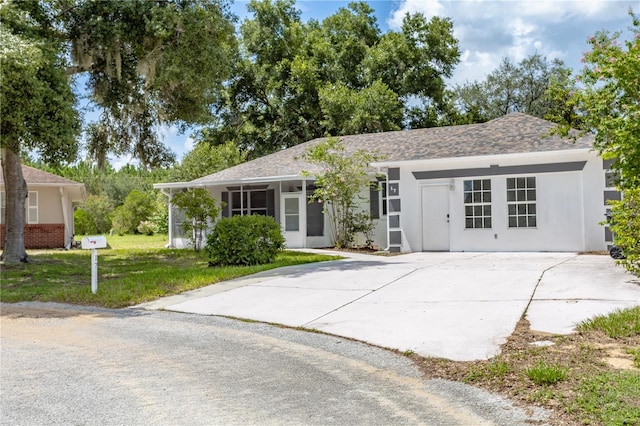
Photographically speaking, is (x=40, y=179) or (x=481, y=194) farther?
(x=40, y=179)

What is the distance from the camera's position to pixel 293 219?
20391 mm

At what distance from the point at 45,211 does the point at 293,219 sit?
11.3 meters

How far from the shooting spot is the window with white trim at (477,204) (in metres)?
16.6

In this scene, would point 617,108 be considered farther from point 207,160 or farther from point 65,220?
point 207,160

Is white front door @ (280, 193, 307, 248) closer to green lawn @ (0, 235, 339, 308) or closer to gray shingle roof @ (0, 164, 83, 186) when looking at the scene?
green lawn @ (0, 235, 339, 308)

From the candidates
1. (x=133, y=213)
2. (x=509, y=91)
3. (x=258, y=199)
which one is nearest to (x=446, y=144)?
(x=258, y=199)

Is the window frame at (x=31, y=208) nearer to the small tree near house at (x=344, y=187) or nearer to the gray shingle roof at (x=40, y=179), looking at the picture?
the gray shingle roof at (x=40, y=179)

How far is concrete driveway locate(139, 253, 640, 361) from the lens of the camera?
6621 mm

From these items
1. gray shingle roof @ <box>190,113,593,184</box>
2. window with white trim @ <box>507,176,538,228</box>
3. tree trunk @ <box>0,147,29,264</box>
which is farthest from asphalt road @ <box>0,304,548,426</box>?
gray shingle roof @ <box>190,113,593,184</box>

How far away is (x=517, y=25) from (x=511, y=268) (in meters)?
15.2

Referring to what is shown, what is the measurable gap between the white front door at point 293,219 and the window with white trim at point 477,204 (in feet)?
18.9

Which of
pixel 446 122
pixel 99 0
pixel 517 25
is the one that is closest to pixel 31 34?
pixel 99 0

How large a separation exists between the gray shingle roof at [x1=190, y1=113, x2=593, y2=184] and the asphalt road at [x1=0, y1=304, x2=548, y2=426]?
10926mm

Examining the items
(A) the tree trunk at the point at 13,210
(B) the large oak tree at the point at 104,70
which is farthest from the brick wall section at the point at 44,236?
(A) the tree trunk at the point at 13,210
